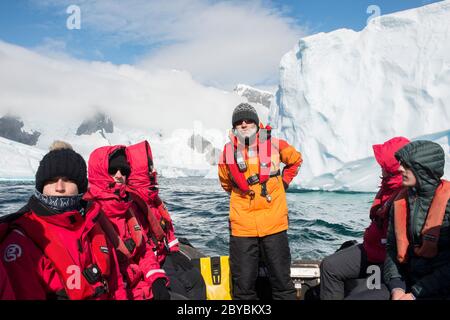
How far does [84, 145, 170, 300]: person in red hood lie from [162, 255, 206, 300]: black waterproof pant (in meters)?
0.58

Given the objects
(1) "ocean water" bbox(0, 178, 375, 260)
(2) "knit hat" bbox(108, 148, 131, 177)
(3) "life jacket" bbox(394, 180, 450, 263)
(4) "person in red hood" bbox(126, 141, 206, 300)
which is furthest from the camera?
(1) "ocean water" bbox(0, 178, 375, 260)

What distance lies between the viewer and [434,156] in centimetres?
234

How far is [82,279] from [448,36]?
1786cm

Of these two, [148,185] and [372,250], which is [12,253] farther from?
[372,250]

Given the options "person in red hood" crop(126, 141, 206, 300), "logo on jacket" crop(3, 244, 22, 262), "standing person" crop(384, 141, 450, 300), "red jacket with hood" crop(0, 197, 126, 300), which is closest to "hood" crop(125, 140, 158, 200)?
"person in red hood" crop(126, 141, 206, 300)

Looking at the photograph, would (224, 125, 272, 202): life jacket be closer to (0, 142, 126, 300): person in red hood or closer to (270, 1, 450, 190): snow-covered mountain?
(0, 142, 126, 300): person in red hood

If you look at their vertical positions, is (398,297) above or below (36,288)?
below

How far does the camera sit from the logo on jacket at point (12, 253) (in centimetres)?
161

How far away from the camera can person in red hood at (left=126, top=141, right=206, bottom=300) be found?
11.3 feet

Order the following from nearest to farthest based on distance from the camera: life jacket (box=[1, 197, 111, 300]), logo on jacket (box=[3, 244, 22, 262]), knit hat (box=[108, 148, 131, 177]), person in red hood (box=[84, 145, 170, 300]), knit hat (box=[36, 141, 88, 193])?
logo on jacket (box=[3, 244, 22, 262])
life jacket (box=[1, 197, 111, 300])
knit hat (box=[36, 141, 88, 193])
person in red hood (box=[84, 145, 170, 300])
knit hat (box=[108, 148, 131, 177])
